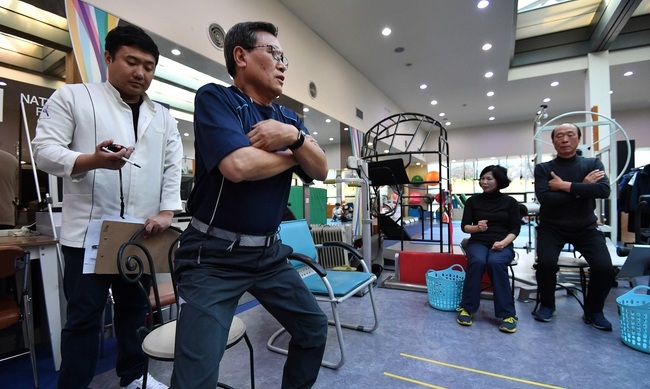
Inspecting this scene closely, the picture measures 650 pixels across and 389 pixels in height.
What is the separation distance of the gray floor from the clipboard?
32.4 inches

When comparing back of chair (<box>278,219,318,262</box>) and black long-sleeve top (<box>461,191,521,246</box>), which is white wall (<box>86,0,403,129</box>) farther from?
black long-sleeve top (<box>461,191,521,246</box>)

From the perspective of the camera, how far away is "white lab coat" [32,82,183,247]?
3.70 ft

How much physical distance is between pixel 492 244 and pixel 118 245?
8.83 ft

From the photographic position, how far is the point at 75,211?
1.19 metres

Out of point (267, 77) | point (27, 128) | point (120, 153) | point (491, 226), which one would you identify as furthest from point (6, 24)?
point (491, 226)

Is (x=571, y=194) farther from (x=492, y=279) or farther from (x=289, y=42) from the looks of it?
(x=289, y=42)

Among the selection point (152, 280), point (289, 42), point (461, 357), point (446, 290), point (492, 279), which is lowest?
point (461, 357)

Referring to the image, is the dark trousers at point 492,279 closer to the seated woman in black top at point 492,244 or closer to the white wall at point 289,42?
the seated woman in black top at point 492,244

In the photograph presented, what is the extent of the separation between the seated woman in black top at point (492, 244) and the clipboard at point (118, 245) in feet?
7.09

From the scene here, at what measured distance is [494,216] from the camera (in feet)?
8.78

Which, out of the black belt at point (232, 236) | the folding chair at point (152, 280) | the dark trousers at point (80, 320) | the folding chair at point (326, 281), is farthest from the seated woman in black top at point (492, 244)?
the dark trousers at point (80, 320)

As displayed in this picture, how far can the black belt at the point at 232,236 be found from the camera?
90cm

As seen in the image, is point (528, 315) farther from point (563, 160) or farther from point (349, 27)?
point (349, 27)

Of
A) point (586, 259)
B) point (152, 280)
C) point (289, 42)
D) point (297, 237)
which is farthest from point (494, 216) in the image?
point (289, 42)
